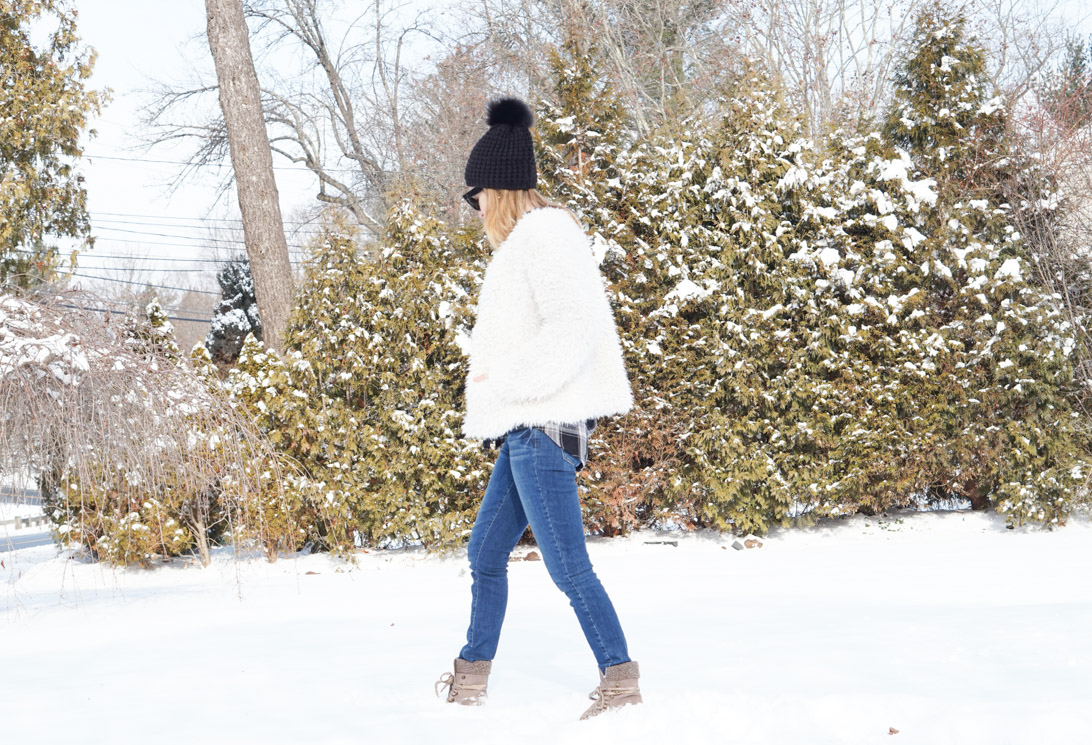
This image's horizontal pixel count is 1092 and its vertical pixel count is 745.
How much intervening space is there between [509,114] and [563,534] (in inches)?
50.9

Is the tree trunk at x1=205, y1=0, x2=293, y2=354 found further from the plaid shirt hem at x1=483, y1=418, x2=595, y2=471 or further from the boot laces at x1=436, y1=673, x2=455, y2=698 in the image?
the plaid shirt hem at x1=483, y1=418, x2=595, y2=471

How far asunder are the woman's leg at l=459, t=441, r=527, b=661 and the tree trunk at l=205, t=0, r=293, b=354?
5.81m

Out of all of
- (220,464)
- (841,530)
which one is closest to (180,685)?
(220,464)

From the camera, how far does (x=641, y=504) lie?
6.31 metres

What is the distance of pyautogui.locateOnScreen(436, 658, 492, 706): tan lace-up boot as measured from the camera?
2689 mm

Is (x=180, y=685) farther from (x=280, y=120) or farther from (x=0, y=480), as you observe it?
(x=280, y=120)

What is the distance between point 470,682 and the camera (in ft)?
8.83

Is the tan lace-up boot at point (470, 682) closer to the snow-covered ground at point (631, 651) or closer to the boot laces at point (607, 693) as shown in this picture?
the snow-covered ground at point (631, 651)

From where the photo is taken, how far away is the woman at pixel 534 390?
2.48 m

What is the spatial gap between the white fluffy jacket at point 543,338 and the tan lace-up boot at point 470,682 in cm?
72

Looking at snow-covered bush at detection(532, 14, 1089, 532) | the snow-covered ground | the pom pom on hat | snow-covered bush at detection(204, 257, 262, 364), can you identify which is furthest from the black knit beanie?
snow-covered bush at detection(204, 257, 262, 364)

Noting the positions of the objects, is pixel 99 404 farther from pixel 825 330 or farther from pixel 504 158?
pixel 825 330

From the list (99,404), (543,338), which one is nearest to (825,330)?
(543,338)

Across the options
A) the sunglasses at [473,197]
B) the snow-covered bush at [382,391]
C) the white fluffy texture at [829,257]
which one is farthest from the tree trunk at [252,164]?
the sunglasses at [473,197]
